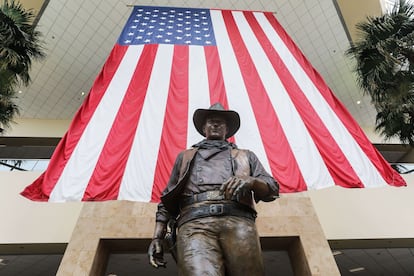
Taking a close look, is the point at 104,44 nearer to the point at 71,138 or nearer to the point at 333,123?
the point at 71,138

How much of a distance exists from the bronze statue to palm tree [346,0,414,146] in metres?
5.32

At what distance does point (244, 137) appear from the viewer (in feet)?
15.4

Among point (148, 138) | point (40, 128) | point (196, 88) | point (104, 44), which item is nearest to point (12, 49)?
point (148, 138)

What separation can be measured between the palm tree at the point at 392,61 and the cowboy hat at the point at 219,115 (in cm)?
500

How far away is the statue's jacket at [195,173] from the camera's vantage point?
219 cm

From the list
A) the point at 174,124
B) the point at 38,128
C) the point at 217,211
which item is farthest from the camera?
the point at 38,128

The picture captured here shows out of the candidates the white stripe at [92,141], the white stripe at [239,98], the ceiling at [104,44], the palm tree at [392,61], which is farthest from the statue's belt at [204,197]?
the ceiling at [104,44]

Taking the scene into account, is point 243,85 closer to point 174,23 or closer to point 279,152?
point 279,152

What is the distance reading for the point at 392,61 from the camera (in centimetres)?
642

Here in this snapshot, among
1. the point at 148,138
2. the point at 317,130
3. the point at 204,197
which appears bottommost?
the point at 204,197

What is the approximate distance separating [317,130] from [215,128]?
2796 millimetres

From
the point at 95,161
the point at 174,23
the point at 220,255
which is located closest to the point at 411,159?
the point at 174,23

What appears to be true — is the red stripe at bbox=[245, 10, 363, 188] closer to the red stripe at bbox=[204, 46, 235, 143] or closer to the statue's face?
the red stripe at bbox=[204, 46, 235, 143]

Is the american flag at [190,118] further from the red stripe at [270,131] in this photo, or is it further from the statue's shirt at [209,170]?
the statue's shirt at [209,170]
